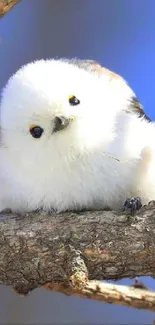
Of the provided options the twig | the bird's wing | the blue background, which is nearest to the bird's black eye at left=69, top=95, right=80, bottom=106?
the bird's wing

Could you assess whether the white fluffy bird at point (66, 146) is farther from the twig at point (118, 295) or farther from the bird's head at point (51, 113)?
the twig at point (118, 295)

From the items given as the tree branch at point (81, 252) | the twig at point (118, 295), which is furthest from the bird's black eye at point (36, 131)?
the twig at point (118, 295)

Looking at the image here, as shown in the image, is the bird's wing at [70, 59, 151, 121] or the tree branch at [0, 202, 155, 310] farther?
the bird's wing at [70, 59, 151, 121]

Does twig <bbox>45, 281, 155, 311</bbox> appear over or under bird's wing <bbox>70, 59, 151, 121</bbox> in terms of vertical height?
under

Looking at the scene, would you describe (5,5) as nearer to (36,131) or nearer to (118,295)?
(36,131)

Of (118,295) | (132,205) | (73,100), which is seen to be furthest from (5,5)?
(118,295)

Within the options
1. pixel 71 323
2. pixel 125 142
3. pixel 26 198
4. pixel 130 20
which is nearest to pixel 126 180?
pixel 125 142

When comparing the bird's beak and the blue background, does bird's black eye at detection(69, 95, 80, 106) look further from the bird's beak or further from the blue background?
the blue background
